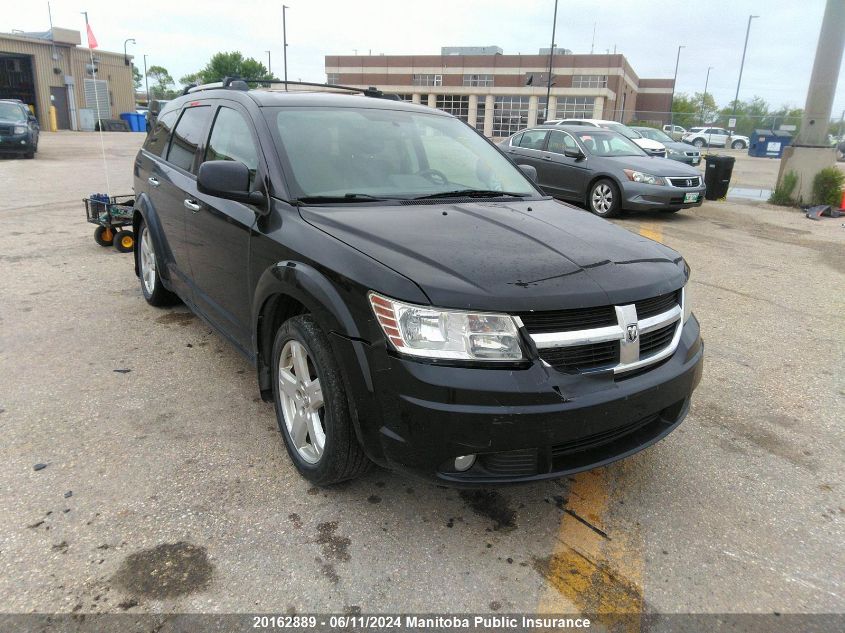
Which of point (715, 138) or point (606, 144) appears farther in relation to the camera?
point (715, 138)

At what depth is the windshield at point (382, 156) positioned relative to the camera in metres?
3.19

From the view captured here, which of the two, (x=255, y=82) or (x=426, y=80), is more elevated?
(x=426, y=80)

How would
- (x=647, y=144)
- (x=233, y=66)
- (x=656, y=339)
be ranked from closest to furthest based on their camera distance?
(x=656, y=339), (x=647, y=144), (x=233, y=66)

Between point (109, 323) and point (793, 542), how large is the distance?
474 cm

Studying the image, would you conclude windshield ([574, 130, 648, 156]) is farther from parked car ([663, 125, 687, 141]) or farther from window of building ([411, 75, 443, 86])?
window of building ([411, 75, 443, 86])

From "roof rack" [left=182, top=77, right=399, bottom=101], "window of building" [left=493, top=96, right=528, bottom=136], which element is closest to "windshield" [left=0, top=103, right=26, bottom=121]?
"roof rack" [left=182, top=77, right=399, bottom=101]

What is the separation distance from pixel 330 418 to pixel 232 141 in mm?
1884

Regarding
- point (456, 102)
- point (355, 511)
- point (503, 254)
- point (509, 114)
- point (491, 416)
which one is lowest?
point (355, 511)

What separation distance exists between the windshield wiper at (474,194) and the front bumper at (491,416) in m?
1.26

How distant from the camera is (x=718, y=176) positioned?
14117 mm

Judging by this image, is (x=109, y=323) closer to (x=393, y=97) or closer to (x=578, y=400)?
(x=393, y=97)

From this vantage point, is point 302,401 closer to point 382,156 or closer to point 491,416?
point 491,416

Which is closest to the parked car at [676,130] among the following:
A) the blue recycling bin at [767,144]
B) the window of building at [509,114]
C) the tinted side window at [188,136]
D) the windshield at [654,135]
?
the blue recycling bin at [767,144]

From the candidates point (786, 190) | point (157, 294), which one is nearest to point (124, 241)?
point (157, 294)
